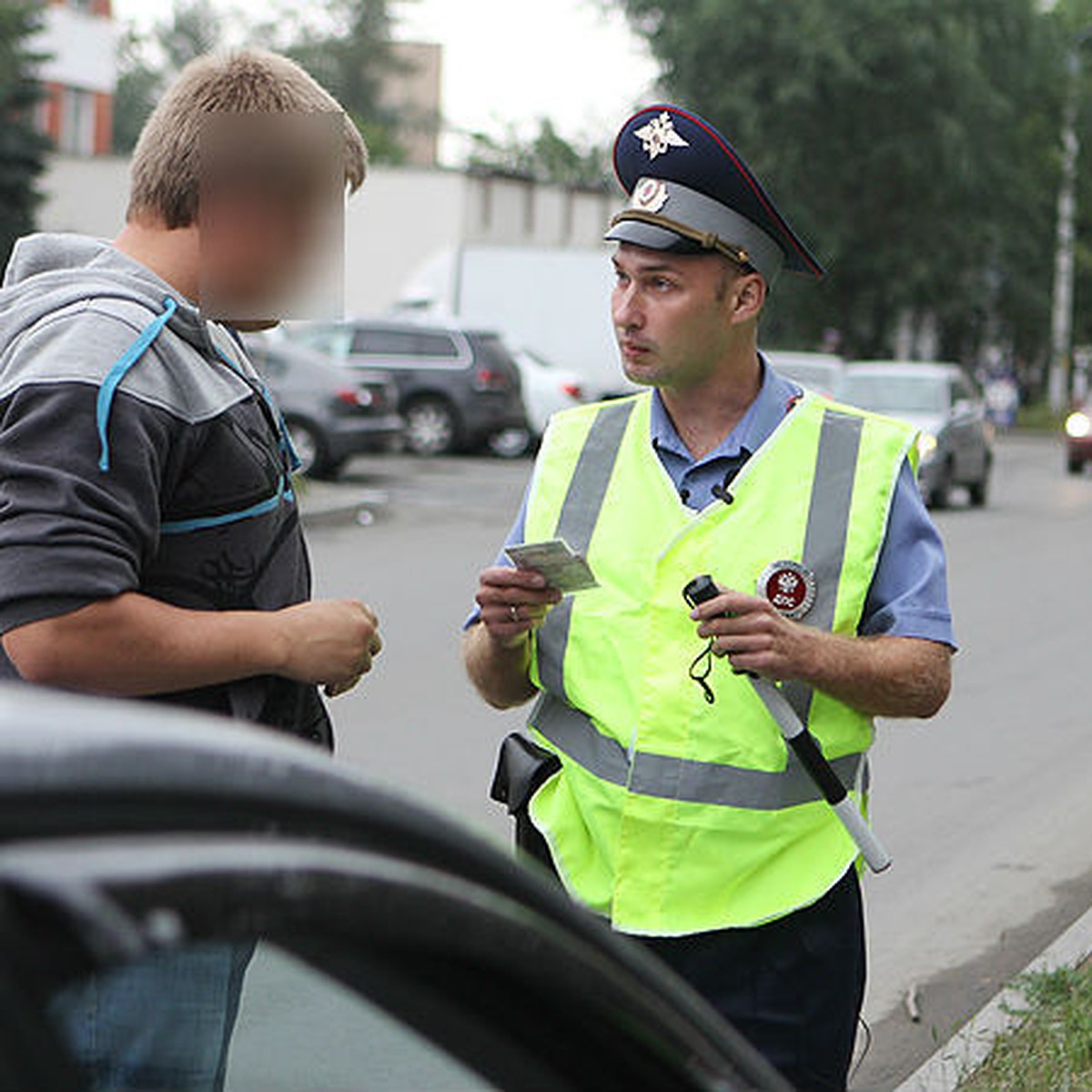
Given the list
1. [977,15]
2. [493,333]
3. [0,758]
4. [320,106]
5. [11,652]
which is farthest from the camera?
[977,15]

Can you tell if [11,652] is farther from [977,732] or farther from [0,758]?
[977,732]

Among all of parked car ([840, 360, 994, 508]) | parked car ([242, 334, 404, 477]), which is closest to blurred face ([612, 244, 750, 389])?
parked car ([242, 334, 404, 477])

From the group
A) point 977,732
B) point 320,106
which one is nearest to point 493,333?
point 977,732

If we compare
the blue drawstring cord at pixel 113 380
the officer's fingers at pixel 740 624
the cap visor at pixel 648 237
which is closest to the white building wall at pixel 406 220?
the cap visor at pixel 648 237

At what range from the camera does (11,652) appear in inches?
87.4

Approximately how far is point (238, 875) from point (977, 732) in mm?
8334

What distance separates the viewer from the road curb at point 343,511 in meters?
17.7

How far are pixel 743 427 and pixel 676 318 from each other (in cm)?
18

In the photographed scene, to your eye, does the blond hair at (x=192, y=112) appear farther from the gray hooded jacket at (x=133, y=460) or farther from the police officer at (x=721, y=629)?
the police officer at (x=721, y=629)

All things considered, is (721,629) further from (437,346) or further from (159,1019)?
(437,346)

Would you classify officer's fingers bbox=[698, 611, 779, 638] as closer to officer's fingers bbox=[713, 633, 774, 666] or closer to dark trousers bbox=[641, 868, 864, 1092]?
officer's fingers bbox=[713, 633, 774, 666]

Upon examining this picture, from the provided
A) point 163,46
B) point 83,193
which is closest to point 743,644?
point 83,193

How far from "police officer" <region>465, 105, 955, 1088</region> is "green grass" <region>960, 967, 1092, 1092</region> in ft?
4.11

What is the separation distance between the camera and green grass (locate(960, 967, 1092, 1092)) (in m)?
4.09
